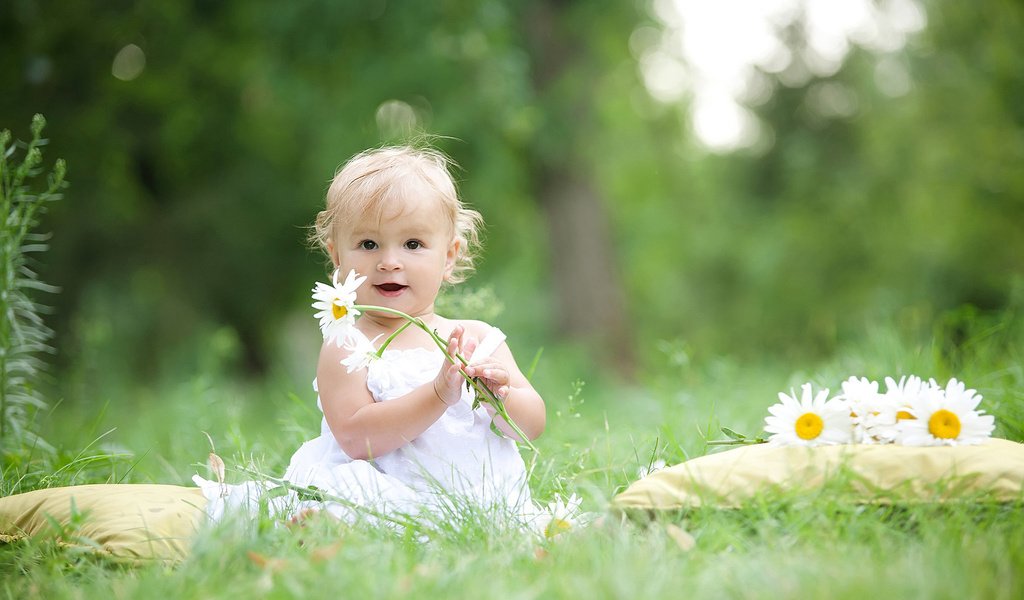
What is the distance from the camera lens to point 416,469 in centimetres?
264

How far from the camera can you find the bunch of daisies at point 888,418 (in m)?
2.36

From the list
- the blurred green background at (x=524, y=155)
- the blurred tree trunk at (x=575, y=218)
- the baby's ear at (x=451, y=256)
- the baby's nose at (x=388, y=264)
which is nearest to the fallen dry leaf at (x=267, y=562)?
the baby's nose at (x=388, y=264)

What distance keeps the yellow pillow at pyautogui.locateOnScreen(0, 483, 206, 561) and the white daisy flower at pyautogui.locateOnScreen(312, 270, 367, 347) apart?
0.57 metres

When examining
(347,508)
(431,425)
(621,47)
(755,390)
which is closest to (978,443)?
(431,425)

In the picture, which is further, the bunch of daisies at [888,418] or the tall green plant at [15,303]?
the tall green plant at [15,303]

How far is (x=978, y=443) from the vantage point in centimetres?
233

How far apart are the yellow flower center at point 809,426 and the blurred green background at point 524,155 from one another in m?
1.45

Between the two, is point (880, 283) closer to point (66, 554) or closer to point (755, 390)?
point (755, 390)

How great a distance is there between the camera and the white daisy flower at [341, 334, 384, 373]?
7.95 feet

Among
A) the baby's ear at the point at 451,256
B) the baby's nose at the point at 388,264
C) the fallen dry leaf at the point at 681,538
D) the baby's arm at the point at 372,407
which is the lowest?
the fallen dry leaf at the point at 681,538

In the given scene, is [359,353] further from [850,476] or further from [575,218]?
[575,218]

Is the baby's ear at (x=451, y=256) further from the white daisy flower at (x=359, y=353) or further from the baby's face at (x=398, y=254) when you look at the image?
the white daisy flower at (x=359, y=353)

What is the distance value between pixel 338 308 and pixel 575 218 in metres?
6.72

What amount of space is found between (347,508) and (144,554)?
498 mm
